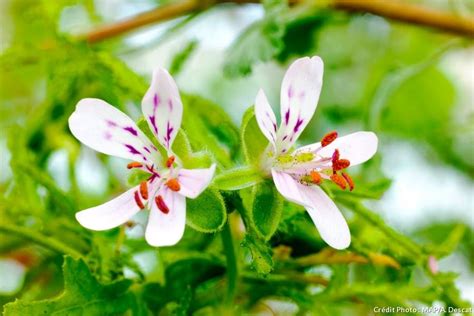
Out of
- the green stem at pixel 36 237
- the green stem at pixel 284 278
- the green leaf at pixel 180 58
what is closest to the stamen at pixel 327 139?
the green stem at pixel 284 278

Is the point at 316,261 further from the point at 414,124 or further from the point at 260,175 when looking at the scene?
the point at 414,124

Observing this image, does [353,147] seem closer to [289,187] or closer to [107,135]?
[289,187]

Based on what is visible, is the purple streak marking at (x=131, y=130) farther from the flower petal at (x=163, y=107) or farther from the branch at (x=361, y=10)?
the branch at (x=361, y=10)

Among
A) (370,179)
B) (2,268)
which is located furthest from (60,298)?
(2,268)

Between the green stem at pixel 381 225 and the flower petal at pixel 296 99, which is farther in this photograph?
the green stem at pixel 381 225

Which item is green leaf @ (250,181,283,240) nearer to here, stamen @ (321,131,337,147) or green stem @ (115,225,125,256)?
stamen @ (321,131,337,147)

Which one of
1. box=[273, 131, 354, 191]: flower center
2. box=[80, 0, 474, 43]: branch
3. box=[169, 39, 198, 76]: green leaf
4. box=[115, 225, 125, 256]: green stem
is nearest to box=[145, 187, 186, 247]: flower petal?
box=[273, 131, 354, 191]: flower center
